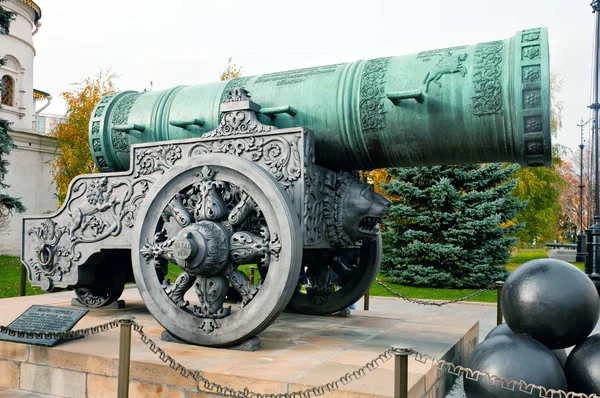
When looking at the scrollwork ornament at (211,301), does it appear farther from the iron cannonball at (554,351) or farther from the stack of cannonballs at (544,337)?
the iron cannonball at (554,351)

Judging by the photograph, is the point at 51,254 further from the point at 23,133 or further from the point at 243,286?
the point at 23,133

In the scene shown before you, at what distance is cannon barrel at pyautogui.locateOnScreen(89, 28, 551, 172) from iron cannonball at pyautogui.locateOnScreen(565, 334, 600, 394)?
4.27 feet

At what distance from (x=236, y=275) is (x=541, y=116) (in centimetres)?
241

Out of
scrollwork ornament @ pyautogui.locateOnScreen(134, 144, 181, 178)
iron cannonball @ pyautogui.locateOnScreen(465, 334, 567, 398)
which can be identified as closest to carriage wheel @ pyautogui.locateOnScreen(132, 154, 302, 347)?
scrollwork ornament @ pyautogui.locateOnScreen(134, 144, 181, 178)

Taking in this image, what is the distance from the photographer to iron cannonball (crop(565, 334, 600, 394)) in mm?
3443

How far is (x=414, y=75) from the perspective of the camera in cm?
430

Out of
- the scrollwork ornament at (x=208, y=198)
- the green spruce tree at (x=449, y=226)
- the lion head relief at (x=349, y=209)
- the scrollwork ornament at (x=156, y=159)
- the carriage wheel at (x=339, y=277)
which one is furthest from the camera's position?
the green spruce tree at (x=449, y=226)

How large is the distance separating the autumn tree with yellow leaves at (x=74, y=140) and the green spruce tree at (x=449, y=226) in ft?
35.5

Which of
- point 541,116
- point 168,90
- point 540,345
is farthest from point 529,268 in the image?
point 168,90

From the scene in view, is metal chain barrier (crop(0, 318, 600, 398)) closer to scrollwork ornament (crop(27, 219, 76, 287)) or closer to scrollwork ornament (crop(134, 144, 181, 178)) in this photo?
scrollwork ornament (crop(27, 219, 76, 287))

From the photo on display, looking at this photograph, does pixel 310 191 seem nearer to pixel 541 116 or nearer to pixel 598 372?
pixel 541 116

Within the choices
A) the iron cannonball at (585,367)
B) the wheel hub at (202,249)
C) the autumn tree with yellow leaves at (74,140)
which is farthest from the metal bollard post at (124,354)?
the autumn tree with yellow leaves at (74,140)

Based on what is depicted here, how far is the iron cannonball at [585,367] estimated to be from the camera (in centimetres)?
344

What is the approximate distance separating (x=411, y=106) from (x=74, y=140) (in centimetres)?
1799
